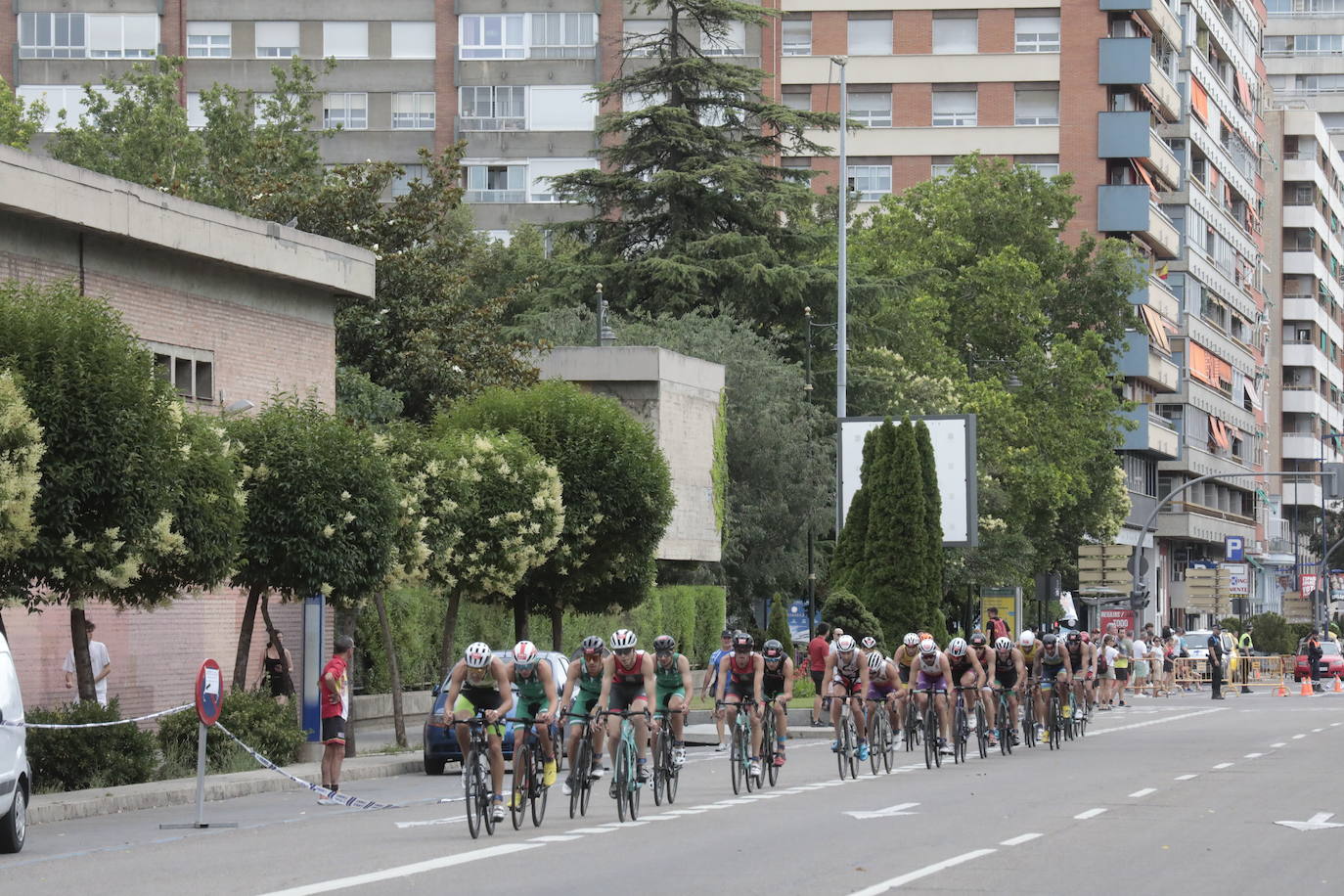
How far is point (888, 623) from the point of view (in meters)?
44.4

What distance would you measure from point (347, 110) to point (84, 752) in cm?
5845

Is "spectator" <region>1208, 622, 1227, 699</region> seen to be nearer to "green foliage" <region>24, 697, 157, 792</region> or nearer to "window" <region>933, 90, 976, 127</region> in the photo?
"window" <region>933, 90, 976, 127</region>

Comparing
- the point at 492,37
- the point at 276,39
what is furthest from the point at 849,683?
the point at 276,39

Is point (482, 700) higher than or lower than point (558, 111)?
lower

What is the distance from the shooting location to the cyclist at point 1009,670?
1194 inches

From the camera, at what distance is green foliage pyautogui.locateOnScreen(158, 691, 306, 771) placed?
25625 millimetres

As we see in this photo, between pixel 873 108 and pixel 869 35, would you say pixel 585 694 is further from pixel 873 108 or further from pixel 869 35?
pixel 869 35

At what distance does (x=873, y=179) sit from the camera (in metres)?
87.9

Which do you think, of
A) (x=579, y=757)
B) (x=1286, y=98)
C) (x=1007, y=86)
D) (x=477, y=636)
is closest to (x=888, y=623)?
(x=477, y=636)

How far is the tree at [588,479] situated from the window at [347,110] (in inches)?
1702

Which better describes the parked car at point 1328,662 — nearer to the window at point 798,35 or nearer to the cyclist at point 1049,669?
the window at point 798,35

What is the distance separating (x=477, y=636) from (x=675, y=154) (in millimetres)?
23358

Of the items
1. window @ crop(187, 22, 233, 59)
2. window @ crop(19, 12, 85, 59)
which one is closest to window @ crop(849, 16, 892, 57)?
window @ crop(187, 22, 233, 59)

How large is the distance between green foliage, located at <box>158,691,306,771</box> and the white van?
8.36 m
